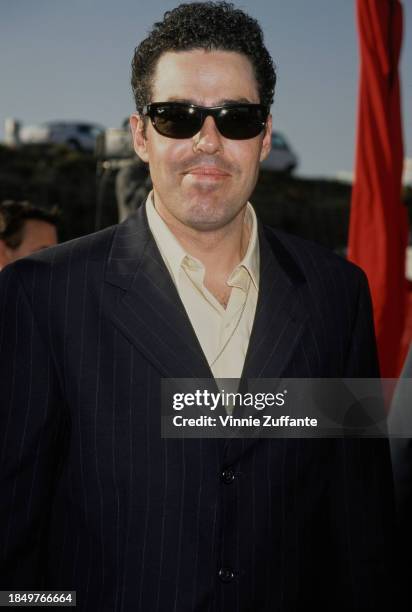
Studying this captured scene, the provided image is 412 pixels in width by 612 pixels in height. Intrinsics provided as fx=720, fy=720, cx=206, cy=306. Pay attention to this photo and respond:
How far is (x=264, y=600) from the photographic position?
5.15 feet

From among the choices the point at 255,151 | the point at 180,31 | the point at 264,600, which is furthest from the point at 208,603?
the point at 180,31

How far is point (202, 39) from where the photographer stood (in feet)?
5.29

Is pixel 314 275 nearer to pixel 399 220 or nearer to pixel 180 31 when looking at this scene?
pixel 180 31

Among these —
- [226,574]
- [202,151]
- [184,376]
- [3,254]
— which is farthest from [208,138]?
[3,254]

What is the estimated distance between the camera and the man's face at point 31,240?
3.95m

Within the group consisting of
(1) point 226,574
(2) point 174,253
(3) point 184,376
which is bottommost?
(1) point 226,574

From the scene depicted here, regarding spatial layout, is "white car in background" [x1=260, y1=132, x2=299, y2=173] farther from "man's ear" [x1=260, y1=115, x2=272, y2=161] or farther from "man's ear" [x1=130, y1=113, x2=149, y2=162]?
"man's ear" [x1=130, y1=113, x2=149, y2=162]

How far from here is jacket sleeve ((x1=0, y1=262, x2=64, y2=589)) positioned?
152 cm

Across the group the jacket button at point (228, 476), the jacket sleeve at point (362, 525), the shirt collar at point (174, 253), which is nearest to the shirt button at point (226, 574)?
the jacket button at point (228, 476)

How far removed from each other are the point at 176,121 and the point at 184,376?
56 cm

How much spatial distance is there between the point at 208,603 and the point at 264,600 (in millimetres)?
136

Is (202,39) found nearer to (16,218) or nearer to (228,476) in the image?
(228,476)

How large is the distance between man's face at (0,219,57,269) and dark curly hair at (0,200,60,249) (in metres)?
0.02

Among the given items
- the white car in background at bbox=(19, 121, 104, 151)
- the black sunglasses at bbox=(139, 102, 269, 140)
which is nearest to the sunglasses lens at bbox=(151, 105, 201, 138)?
the black sunglasses at bbox=(139, 102, 269, 140)
